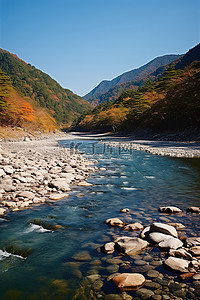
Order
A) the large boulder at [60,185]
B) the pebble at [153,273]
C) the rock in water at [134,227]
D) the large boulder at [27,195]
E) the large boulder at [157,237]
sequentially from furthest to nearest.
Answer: the large boulder at [60,185] < the large boulder at [27,195] < the rock in water at [134,227] < the large boulder at [157,237] < the pebble at [153,273]

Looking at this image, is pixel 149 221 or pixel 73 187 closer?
pixel 149 221

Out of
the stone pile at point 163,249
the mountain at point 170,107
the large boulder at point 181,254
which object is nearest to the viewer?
the stone pile at point 163,249

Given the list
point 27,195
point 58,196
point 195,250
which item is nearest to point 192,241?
point 195,250

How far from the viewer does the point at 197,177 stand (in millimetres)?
9594

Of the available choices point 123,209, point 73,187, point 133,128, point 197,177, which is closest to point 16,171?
point 73,187

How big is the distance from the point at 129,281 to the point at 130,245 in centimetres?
80

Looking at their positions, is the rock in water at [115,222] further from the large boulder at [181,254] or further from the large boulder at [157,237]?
the large boulder at [181,254]

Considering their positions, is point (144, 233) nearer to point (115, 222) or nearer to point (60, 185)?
point (115, 222)

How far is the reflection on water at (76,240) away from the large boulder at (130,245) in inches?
4.4

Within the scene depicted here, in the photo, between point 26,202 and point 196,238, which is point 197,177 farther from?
point 26,202

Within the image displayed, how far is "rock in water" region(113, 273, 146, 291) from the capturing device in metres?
2.60

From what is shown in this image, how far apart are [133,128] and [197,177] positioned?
43335mm

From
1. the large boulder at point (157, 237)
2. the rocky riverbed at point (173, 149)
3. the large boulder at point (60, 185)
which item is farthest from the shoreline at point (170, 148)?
the large boulder at point (157, 237)

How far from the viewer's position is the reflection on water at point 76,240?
8.84 ft
